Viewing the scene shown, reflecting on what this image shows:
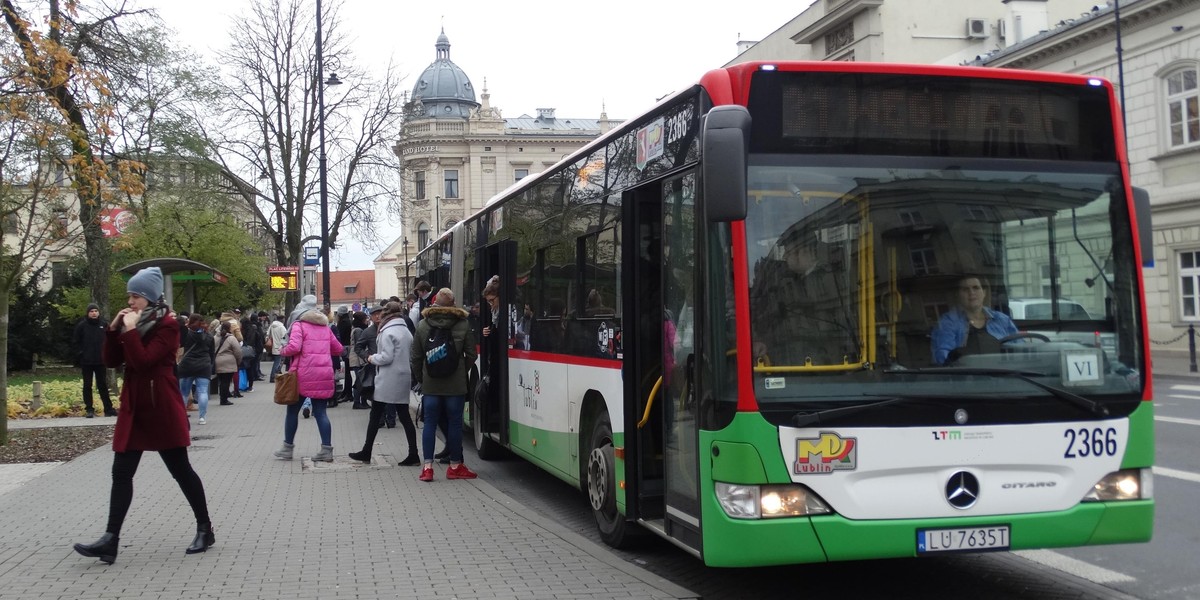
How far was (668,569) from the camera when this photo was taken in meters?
7.59

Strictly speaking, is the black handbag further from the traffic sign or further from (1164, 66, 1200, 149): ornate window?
(1164, 66, 1200, 149): ornate window

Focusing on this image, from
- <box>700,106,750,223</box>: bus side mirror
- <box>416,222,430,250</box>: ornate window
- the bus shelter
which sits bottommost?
<box>700,106,750,223</box>: bus side mirror

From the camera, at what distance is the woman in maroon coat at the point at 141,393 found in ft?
23.9

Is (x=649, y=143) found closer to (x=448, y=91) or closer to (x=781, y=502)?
(x=781, y=502)

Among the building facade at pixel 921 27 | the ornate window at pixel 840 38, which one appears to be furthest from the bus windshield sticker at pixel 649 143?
the ornate window at pixel 840 38

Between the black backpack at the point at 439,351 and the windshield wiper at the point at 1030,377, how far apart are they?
247 inches

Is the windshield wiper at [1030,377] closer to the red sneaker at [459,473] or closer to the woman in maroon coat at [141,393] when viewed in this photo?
A: the woman in maroon coat at [141,393]

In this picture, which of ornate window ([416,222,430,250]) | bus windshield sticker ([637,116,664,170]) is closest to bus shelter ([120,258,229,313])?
bus windshield sticker ([637,116,664,170])

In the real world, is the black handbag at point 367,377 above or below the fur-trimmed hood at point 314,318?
below

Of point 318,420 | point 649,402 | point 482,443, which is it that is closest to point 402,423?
point 318,420

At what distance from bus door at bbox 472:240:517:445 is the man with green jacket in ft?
1.28

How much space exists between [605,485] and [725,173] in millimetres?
3276

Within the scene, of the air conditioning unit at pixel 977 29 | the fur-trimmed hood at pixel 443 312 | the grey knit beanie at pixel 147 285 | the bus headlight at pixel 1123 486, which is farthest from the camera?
the air conditioning unit at pixel 977 29

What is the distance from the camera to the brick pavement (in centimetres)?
674
